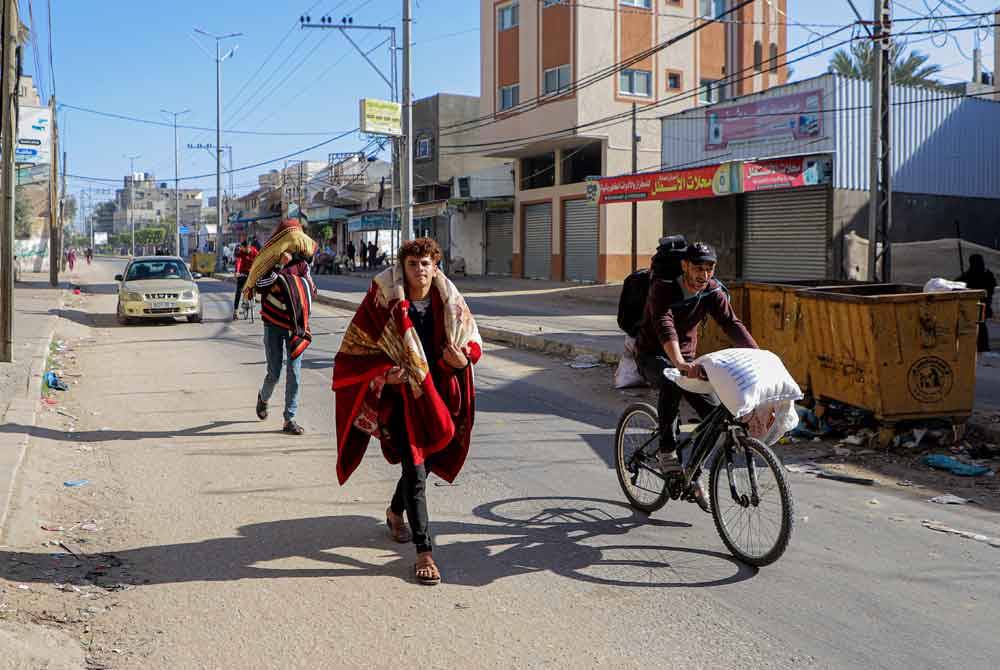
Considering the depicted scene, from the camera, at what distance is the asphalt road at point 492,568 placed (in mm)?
3805

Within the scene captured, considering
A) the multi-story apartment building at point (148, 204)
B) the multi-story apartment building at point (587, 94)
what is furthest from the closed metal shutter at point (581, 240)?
the multi-story apartment building at point (148, 204)

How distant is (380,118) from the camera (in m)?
25.1

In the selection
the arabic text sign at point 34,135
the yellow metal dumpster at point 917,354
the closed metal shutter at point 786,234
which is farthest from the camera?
the arabic text sign at point 34,135

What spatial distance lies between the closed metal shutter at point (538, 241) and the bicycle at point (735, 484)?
106ft

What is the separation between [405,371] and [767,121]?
23005 millimetres

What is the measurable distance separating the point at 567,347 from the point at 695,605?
986cm

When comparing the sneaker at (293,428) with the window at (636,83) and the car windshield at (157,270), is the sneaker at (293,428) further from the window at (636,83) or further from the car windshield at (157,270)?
the window at (636,83)

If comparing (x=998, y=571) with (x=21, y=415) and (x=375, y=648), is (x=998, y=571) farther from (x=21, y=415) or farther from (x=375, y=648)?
(x=21, y=415)

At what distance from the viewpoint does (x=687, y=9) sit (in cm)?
3662

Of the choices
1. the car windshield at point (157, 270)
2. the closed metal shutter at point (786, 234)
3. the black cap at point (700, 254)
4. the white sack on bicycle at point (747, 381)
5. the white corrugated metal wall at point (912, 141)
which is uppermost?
the white corrugated metal wall at point (912, 141)

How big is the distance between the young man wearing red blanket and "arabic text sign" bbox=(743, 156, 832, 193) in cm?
1955

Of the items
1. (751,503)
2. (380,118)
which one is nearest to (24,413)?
(751,503)

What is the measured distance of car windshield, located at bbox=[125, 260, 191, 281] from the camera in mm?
20219

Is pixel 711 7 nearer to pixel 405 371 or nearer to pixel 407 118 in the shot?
pixel 407 118
